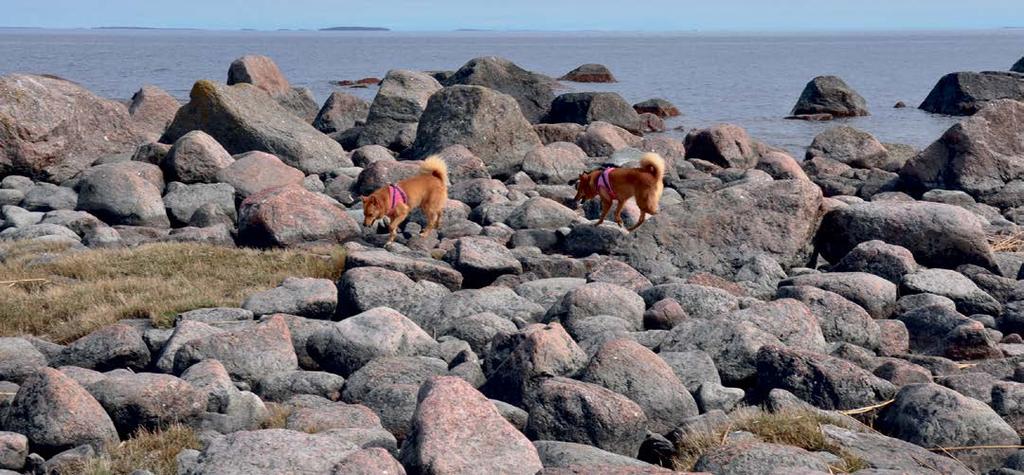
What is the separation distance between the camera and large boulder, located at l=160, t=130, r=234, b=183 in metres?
17.3

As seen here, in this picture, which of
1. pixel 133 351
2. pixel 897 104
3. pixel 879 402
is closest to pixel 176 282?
pixel 133 351

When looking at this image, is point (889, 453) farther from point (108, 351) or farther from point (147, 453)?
point (108, 351)

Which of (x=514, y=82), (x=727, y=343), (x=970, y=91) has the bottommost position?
(x=970, y=91)

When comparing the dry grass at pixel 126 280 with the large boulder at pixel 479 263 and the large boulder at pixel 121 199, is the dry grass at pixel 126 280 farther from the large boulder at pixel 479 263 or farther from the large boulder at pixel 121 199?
the large boulder at pixel 121 199

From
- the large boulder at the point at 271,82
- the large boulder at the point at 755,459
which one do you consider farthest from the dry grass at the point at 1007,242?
the large boulder at the point at 271,82

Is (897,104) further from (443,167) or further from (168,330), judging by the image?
(168,330)

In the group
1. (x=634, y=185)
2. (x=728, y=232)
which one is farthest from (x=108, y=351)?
(x=634, y=185)

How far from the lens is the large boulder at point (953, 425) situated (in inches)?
290

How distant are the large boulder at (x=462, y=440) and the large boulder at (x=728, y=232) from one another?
22.0 ft

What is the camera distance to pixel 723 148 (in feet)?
76.8

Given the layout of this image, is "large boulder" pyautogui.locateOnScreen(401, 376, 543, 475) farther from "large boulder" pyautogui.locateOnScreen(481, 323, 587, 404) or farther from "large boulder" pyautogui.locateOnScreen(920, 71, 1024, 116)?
"large boulder" pyautogui.locateOnScreen(920, 71, 1024, 116)

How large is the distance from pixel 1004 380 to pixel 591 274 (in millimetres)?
4442

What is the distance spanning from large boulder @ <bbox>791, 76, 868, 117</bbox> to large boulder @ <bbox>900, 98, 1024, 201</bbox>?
872 inches

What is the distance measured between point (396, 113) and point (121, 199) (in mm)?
10539
